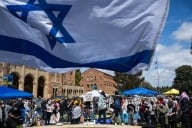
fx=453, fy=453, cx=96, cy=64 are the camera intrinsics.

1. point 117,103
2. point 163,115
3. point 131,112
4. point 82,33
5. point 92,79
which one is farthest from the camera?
point 92,79

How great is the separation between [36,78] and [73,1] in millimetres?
74111

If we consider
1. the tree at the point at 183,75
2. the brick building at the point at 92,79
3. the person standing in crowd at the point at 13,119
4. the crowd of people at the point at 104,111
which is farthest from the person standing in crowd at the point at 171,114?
the brick building at the point at 92,79

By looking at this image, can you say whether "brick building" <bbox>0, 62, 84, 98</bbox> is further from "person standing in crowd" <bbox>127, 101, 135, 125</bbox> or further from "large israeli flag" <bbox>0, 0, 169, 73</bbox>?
"large israeli flag" <bbox>0, 0, 169, 73</bbox>

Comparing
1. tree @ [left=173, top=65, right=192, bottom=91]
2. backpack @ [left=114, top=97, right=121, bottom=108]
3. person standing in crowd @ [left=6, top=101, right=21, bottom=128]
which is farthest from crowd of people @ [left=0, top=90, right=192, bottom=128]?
tree @ [left=173, top=65, right=192, bottom=91]

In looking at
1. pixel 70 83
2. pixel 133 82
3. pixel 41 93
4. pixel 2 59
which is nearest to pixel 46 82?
pixel 41 93

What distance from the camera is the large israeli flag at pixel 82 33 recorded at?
4.55 metres

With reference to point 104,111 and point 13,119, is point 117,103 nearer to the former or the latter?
point 104,111

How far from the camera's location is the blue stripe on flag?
15.4 ft

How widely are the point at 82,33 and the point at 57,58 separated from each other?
1.22 ft

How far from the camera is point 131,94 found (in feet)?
107

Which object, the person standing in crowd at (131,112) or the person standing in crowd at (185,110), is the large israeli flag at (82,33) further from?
the person standing in crowd at (131,112)

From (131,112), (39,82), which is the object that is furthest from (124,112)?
(39,82)

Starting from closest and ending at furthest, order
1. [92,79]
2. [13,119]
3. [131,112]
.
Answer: [13,119] < [131,112] < [92,79]

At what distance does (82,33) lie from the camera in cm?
474
